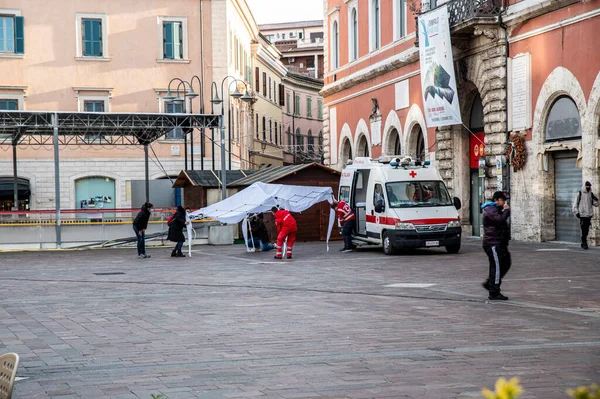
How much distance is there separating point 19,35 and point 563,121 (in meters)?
28.6

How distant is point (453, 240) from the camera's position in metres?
25.8

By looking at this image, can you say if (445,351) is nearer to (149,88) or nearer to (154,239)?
(154,239)

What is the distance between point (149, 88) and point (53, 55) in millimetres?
4768

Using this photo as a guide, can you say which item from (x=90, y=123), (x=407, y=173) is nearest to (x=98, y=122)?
(x=90, y=123)

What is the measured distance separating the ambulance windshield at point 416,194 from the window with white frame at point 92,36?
2497cm

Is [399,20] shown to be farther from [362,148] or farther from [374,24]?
[362,148]

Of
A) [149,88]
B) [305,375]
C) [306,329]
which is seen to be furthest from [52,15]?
[305,375]

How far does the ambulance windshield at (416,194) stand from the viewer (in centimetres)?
2612

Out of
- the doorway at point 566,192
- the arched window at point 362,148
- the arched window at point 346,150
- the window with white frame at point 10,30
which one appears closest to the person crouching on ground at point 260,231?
the doorway at point 566,192

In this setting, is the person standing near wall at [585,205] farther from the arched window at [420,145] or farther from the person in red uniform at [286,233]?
the arched window at [420,145]

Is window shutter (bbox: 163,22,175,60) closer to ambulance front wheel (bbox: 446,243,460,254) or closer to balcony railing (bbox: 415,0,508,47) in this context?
balcony railing (bbox: 415,0,508,47)

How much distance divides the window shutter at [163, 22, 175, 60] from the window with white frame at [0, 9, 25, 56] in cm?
678

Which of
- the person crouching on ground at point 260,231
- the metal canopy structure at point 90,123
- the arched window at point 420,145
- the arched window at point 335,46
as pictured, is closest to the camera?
the person crouching on ground at point 260,231

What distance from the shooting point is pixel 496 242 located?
14906 millimetres
